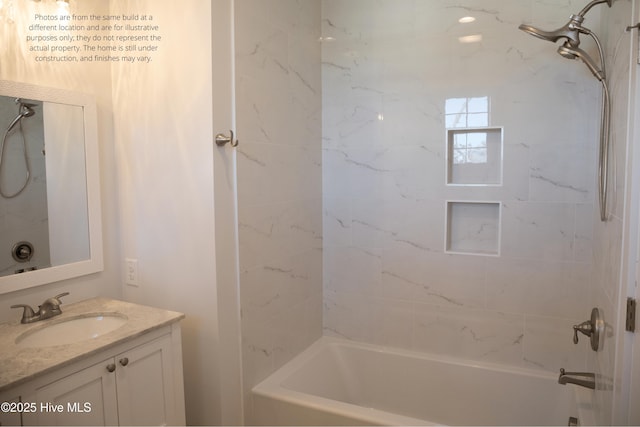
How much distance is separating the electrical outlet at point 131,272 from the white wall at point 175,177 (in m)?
0.03

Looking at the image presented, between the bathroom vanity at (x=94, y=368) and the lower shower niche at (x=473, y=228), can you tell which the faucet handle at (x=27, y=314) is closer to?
the bathroom vanity at (x=94, y=368)

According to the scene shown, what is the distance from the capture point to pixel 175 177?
78.7 inches

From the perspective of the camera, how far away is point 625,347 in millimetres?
1320

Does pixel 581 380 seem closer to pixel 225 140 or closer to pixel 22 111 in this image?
pixel 225 140

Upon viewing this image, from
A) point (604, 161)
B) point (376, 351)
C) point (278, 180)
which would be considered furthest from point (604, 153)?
point (376, 351)

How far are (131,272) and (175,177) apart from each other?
585 mm

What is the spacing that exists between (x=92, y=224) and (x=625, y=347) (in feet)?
7.21

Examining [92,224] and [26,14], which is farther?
[92,224]

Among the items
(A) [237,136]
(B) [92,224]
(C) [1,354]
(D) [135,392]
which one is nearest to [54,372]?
(C) [1,354]

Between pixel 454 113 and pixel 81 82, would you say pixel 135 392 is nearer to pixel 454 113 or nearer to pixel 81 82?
pixel 81 82

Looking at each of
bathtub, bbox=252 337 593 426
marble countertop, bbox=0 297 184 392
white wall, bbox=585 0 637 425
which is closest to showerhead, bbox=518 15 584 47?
white wall, bbox=585 0 637 425

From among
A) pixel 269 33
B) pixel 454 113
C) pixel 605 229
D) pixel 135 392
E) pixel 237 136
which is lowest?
pixel 135 392

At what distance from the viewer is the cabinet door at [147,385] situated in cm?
160

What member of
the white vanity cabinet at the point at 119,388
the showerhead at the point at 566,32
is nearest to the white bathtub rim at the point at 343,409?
the white vanity cabinet at the point at 119,388
